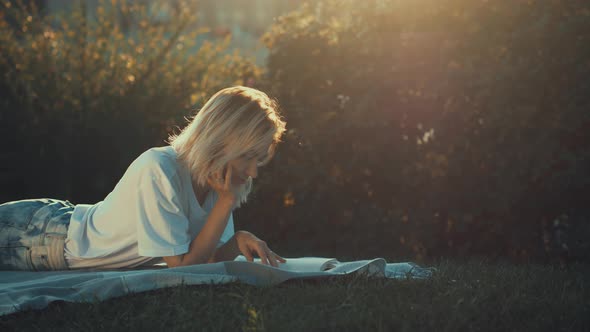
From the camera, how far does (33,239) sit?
449 cm

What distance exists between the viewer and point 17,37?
9.36m

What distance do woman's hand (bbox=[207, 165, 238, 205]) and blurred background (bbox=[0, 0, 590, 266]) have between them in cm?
270

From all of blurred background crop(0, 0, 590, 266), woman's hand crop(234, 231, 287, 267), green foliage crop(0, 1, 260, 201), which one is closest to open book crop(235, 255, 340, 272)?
woman's hand crop(234, 231, 287, 267)

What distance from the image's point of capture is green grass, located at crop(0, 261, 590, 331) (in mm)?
3260

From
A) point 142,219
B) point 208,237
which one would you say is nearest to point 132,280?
point 142,219

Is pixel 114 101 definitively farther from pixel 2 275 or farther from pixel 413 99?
pixel 2 275

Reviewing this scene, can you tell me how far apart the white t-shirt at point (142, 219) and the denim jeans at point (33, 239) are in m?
0.07

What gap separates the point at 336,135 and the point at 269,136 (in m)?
2.81

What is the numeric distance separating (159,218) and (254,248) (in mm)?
630

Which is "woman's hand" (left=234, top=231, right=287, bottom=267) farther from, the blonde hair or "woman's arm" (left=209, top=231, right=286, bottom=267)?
the blonde hair

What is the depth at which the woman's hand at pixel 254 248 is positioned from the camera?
4199 millimetres

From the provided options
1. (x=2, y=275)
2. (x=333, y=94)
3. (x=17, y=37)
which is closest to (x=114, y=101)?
(x=17, y=37)

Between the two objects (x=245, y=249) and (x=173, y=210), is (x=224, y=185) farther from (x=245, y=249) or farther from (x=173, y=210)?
(x=245, y=249)

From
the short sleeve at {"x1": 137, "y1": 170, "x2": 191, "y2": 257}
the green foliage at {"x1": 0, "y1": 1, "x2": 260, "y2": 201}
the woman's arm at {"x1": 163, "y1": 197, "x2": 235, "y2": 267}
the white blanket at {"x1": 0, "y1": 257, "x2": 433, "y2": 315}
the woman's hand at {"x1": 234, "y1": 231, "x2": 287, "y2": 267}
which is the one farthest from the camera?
the green foliage at {"x1": 0, "y1": 1, "x2": 260, "y2": 201}
